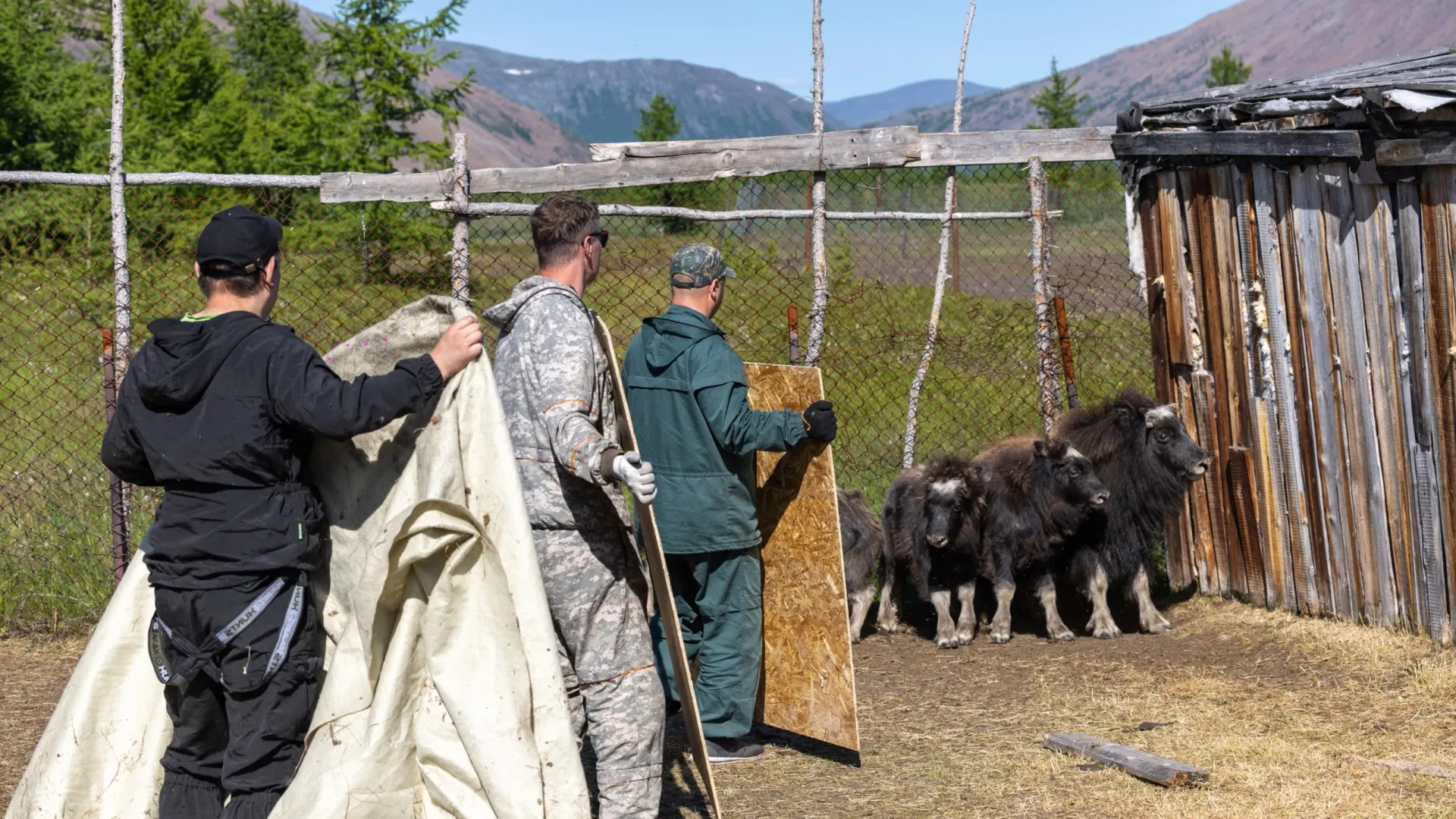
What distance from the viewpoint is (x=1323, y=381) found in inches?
276

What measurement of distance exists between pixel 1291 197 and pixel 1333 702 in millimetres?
2766

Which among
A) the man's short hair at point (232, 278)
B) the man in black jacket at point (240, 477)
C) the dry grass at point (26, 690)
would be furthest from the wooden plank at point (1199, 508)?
the dry grass at point (26, 690)

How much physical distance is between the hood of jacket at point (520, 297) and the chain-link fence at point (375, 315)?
9.69 ft

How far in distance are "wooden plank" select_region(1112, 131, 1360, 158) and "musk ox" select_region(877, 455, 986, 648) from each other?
224 centimetres

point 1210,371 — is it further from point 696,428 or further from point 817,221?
point 696,428

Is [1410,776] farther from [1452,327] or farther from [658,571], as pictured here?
[658,571]

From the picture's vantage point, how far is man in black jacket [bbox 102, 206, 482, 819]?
3562 millimetres

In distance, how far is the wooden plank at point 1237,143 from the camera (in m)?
6.49

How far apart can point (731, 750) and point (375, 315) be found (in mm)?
5752

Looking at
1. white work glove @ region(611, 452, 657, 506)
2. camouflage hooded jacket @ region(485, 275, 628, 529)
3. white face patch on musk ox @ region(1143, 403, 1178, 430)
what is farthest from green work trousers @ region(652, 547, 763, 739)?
white face patch on musk ox @ region(1143, 403, 1178, 430)

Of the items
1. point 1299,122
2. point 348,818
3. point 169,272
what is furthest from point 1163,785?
point 169,272

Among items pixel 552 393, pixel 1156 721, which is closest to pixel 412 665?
pixel 552 393

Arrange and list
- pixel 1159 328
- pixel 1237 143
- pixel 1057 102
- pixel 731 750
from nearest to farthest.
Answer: pixel 731 750, pixel 1237 143, pixel 1159 328, pixel 1057 102

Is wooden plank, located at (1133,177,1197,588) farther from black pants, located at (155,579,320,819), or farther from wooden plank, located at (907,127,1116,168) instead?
black pants, located at (155,579,320,819)
